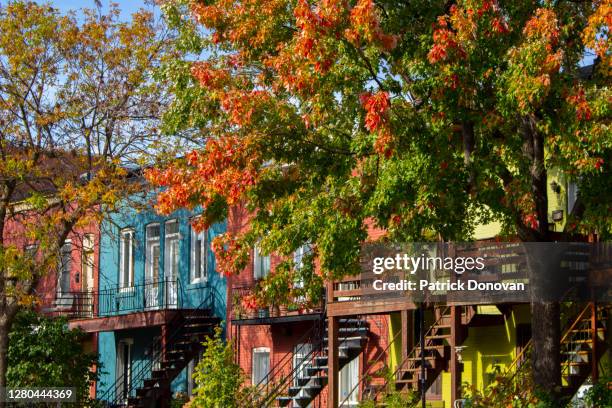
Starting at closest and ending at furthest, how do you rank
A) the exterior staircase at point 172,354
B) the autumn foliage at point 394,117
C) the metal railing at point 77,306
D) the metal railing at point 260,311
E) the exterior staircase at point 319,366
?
the autumn foliage at point 394,117
the exterior staircase at point 319,366
the metal railing at point 260,311
the exterior staircase at point 172,354
the metal railing at point 77,306

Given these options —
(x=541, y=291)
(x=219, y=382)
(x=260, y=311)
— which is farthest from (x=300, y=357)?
(x=541, y=291)

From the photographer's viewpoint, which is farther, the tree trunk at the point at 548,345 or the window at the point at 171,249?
the window at the point at 171,249

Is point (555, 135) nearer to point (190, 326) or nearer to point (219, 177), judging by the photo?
point (219, 177)

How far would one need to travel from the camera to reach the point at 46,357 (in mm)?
30328

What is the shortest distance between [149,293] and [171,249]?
1.55 meters

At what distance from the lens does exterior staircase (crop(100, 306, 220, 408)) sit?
106 feet

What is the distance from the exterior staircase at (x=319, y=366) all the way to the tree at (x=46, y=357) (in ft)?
18.4

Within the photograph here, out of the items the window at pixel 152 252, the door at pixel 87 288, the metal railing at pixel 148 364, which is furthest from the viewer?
the door at pixel 87 288

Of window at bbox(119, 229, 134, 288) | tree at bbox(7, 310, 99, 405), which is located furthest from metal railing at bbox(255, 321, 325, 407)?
window at bbox(119, 229, 134, 288)

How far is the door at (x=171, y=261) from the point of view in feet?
112

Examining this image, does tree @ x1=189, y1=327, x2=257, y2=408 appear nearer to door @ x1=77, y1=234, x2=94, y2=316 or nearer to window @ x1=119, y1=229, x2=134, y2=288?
window @ x1=119, y1=229, x2=134, y2=288

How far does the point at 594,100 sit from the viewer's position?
15922 millimetres

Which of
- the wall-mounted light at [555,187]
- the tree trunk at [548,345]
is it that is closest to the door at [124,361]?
the wall-mounted light at [555,187]

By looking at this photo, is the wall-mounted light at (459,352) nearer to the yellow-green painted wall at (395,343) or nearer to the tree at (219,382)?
the yellow-green painted wall at (395,343)
